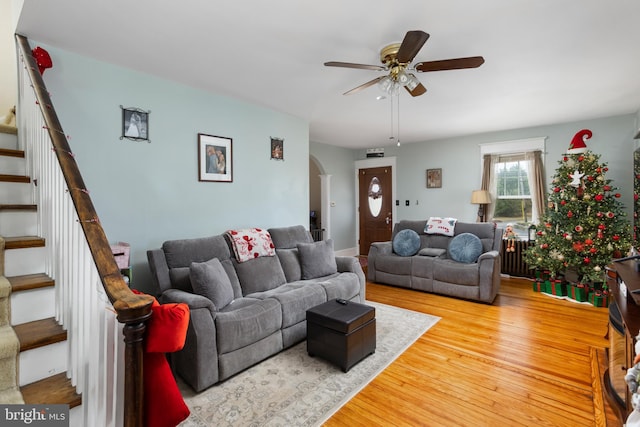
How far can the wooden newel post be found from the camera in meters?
0.87

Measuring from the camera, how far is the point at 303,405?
6.57 feet

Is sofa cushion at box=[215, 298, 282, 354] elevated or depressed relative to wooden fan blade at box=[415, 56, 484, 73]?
depressed

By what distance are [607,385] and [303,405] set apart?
1.99 m

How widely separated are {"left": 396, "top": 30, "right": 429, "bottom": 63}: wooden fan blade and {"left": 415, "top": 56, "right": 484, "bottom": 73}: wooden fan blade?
0.49 feet

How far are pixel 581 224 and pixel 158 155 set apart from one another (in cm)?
520

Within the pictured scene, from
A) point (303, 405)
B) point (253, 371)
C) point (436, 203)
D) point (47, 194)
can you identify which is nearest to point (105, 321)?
point (47, 194)

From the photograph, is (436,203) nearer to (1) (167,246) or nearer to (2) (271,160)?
(2) (271,160)

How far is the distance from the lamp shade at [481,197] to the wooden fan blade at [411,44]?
154 inches

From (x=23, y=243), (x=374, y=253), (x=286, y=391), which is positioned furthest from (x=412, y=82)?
(x=374, y=253)

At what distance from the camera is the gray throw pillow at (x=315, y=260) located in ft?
11.6

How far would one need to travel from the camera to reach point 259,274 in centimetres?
309

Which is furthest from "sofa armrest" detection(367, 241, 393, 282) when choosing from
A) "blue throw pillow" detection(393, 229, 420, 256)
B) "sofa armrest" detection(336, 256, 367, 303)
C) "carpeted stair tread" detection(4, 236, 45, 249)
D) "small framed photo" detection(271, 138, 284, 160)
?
"carpeted stair tread" detection(4, 236, 45, 249)

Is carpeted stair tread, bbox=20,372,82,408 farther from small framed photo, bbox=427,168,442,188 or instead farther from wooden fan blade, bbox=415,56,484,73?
small framed photo, bbox=427,168,442,188

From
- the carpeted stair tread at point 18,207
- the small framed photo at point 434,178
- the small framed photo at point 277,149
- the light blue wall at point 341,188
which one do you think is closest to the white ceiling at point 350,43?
the small framed photo at point 277,149
